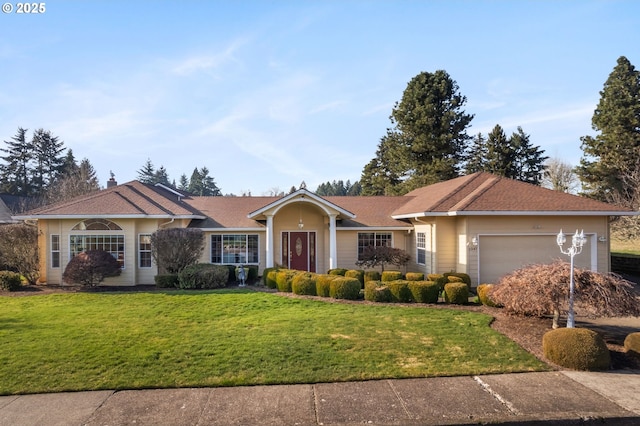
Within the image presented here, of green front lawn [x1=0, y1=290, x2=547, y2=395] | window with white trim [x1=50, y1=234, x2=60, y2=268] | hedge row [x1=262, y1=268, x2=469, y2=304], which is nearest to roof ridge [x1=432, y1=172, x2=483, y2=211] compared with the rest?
hedge row [x1=262, y1=268, x2=469, y2=304]

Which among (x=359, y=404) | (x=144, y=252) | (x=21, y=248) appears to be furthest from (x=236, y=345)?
(x=21, y=248)

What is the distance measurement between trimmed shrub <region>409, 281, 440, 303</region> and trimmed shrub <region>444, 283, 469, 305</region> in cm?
34

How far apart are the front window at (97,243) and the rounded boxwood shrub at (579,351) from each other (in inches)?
584

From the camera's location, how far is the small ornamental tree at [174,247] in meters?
14.6

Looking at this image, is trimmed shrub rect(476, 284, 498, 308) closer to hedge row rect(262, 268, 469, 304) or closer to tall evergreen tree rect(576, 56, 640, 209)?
hedge row rect(262, 268, 469, 304)

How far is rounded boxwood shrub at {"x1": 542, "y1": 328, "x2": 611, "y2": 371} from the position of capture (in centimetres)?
646

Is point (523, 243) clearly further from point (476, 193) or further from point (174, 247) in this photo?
point (174, 247)

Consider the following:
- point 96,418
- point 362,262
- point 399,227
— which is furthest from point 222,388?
point 399,227

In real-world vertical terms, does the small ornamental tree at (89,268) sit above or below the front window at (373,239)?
below

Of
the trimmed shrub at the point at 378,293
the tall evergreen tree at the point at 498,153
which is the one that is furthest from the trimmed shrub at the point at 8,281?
the tall evergreen tree at the point at 498,153

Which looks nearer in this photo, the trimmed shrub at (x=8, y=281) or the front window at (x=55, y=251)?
the trimmed shrub at (x=8, y=281)

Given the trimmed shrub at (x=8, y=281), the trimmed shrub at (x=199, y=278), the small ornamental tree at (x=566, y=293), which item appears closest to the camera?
the small ornamental tree at (x=566, y=293)

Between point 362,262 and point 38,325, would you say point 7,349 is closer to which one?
Answer: point 38,325

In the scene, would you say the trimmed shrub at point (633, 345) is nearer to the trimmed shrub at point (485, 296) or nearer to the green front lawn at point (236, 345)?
the green front lawn at point (236, 345)
